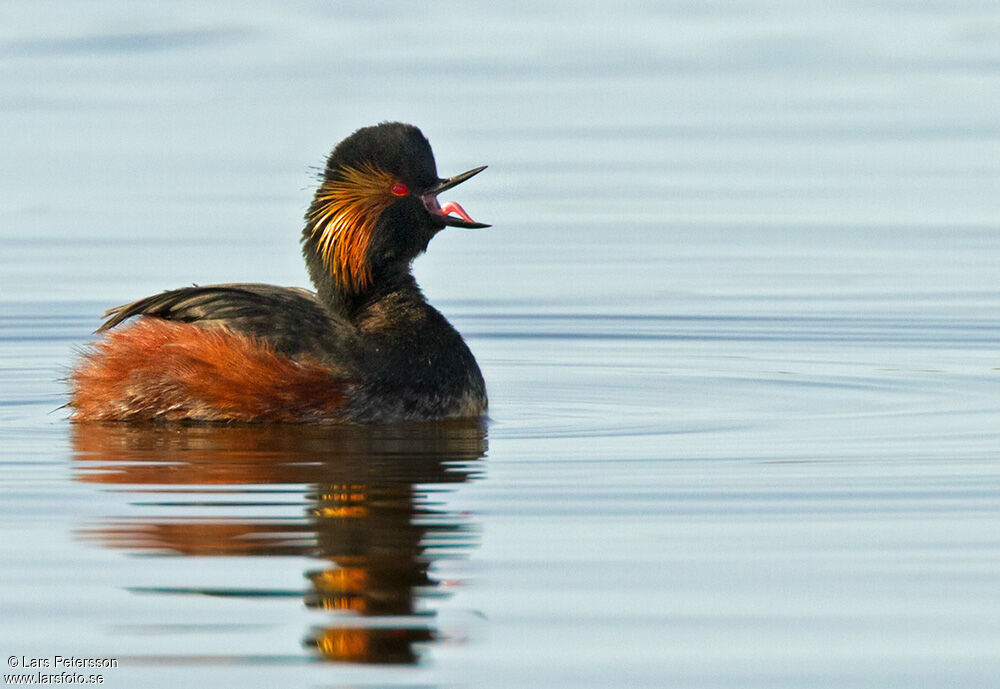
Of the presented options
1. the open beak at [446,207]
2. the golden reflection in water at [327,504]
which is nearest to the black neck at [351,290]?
the open beak at [446,207]

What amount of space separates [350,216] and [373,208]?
0.13 meters

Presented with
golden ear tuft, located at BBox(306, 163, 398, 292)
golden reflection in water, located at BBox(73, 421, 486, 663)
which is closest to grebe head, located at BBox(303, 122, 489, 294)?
golden ear tuft, located at BBox(306, 163, 398, 292)

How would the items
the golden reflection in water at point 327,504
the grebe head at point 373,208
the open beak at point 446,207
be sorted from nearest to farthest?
the golden reflection in water at point 327,504 → the grebe head at point 373,208 → the open beak at point 446,207

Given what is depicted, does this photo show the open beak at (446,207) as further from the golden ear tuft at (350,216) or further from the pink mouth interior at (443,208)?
the golden ear tuft at (350,216)

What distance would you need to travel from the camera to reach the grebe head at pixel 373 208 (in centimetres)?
1171

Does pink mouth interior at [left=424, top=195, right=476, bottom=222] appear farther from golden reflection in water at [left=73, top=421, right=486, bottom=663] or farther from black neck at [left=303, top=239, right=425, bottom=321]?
golden reflection in water at [left=73, top=421, right=486, bottom=663]

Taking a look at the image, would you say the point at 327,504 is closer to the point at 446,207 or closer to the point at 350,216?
the point at 350,216

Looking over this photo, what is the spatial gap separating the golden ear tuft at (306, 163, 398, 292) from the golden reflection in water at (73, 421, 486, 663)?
37.9 inches

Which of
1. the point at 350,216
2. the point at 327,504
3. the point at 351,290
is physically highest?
the point at 350,216

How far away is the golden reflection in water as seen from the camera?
294 inches

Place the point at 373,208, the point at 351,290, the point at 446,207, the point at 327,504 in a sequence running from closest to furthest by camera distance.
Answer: the point at 327,504 < the point at 373,208 < the point at 351,290 < the point at 446,207

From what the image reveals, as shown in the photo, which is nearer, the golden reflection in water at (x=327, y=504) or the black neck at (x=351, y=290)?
the golden reflection in water at (x=327, y=504)

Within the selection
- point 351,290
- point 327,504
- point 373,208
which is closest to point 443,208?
point 373,208

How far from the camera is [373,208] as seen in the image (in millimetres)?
11734
